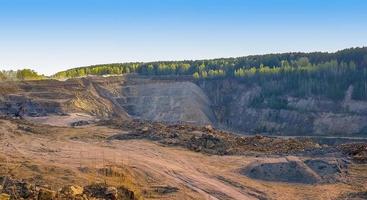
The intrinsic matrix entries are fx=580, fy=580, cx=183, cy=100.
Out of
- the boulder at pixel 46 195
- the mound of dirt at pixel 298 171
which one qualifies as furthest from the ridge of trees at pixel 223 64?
the boulder at pixel 46 195

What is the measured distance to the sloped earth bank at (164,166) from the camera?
26172mm

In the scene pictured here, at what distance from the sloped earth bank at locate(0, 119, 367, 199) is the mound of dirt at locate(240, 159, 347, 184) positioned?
77 mm

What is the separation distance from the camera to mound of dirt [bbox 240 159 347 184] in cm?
2955

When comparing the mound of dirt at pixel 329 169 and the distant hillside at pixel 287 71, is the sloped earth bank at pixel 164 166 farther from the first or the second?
the distant hillside at pixel 287 71

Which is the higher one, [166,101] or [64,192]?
[64,192]

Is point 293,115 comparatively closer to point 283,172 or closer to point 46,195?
point 283,172


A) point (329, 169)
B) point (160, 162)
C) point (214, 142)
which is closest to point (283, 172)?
point (329, 169)

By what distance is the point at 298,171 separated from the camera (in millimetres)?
30031

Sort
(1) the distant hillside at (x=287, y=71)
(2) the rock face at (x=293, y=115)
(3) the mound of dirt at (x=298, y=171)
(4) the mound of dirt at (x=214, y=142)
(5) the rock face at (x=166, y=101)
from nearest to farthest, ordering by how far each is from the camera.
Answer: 1. (3) the mound of dirt at (x=298, y=171)
2. (4) the mound of dirt at (x=214, y=142)
3. (2) the rock face at (x=293, y=115)
4. (1) the distant hillside at (x=287, y=71)
5. (5) the rock face at (x=166, y=101)

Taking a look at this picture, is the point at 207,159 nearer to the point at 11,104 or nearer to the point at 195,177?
the point at 195,177

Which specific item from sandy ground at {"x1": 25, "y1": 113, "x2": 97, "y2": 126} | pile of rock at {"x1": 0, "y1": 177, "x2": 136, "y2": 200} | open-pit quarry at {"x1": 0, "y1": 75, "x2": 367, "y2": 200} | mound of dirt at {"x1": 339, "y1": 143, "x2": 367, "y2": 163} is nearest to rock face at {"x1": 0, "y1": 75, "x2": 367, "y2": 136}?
open-pit quarry at {"x1": 0, "y1": 75, "x2": 367, "y2": 200}

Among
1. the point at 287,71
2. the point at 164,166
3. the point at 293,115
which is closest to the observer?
the point at 164,166

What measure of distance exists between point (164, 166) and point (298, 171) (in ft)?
23.0

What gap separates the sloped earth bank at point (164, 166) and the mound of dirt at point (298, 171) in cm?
8
